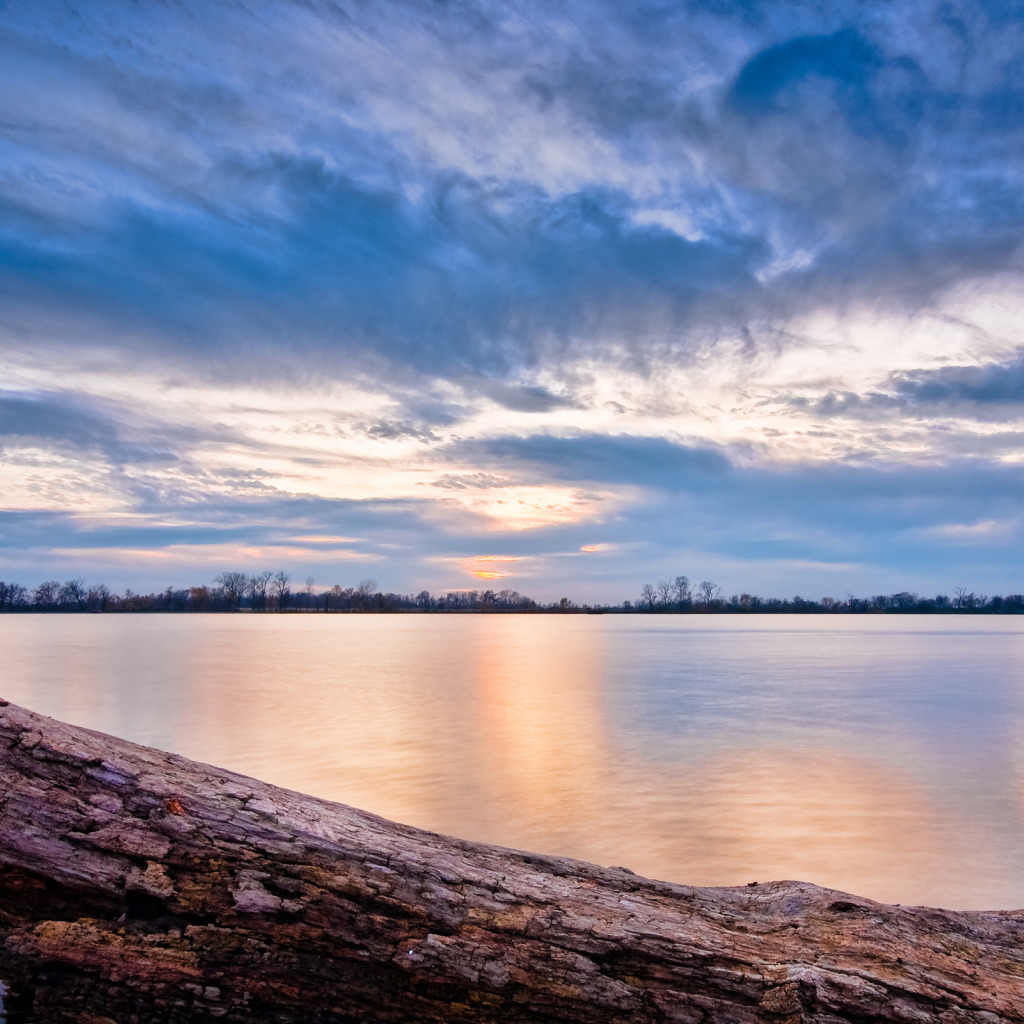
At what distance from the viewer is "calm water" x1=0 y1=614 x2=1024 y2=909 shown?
9.65 m

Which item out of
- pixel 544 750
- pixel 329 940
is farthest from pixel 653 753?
pixel 329 940

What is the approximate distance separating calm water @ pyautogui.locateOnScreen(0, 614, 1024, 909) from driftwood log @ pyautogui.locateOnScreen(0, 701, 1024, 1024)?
588cm

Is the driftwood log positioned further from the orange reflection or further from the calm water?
the orange reflection

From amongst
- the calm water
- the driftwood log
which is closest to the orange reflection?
the calm water

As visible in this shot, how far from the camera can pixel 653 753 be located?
51.1 ft

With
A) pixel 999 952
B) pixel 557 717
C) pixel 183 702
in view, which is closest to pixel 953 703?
pixel 557 717

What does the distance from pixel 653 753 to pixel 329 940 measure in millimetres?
13418

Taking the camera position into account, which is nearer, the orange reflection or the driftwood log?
the driftwood log

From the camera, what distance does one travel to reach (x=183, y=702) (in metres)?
22.3

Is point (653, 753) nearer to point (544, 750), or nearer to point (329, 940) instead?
point (544, 750)

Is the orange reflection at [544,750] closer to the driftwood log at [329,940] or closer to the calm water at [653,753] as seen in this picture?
the calm water at [653,753]

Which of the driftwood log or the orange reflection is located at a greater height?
the driftwood log

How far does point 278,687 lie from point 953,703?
22730 millimetres

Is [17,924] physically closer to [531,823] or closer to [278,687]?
[531,823]
